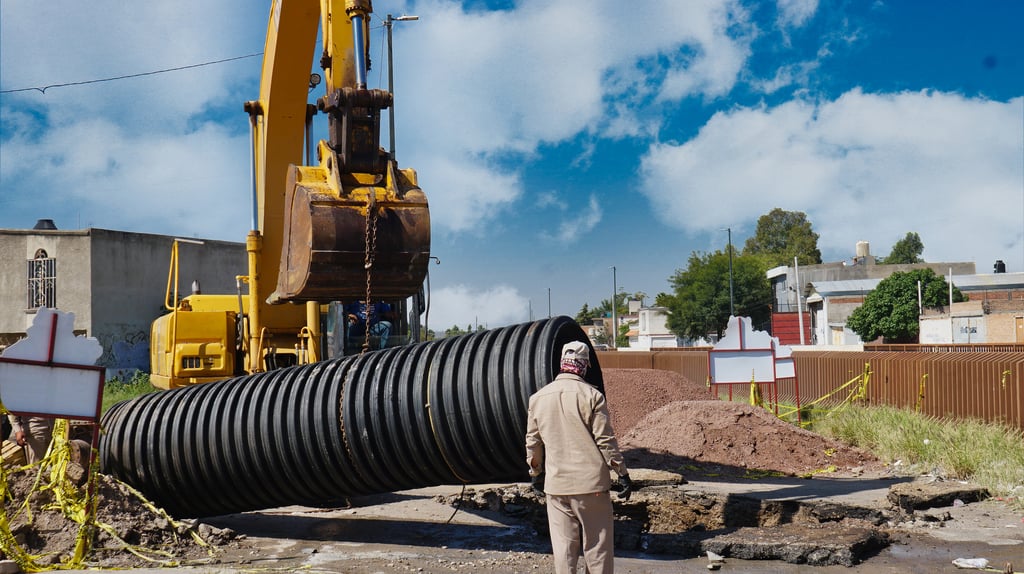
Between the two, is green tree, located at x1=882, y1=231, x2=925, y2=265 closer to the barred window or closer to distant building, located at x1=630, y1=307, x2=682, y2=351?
distant building, located at x1=630, y1=307, x2=682, y2=351

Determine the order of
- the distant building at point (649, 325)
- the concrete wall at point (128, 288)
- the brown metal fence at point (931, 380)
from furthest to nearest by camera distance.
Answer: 1. the distant building at point (649, 325)
2. the concrete wall at point (128, 288)
3. the brown metal fence at point (931, 380)

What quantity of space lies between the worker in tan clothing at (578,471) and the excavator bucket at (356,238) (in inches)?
131

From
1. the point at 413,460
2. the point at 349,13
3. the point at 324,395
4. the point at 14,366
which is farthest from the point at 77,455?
the point at 349,13

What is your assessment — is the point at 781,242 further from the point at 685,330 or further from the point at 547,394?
the point at 547,394

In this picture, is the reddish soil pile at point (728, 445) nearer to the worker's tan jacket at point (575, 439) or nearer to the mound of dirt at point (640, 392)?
the mound of dirt at point (640, 392)

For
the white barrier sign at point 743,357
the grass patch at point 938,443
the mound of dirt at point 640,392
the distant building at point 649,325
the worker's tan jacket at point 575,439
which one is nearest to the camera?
the worker's tan jacket at point 575,439

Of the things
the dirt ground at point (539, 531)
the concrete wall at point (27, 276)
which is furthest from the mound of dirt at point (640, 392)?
the concrete wall at point (27, 276)

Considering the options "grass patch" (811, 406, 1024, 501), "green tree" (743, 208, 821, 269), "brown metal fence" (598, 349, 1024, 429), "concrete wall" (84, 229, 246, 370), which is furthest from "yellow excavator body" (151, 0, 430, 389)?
"green tree" (743, 208, 821, 269)

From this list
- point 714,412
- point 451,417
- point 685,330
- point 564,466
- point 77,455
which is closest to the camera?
point 564,466

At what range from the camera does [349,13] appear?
930 centimetres

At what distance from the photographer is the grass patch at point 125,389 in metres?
22.6

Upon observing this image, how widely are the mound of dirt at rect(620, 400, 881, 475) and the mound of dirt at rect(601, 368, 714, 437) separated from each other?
9.02ft

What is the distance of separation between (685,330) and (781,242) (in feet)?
121

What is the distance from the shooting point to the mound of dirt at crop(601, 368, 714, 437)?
59.2ft
